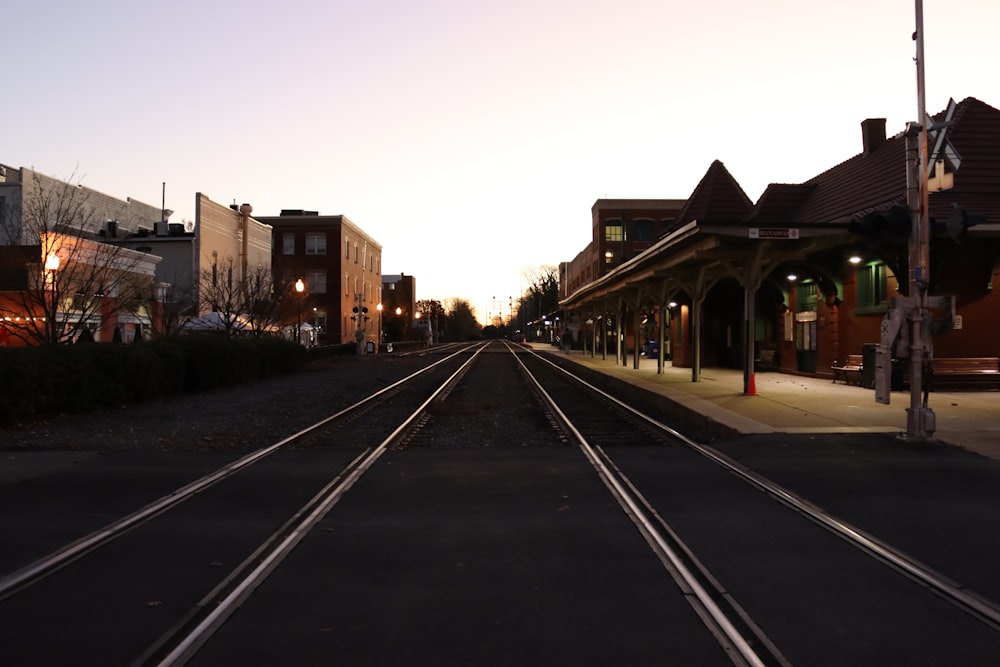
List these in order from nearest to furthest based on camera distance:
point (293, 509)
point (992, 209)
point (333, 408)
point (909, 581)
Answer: point (909, 581)
point (293, 509)
point (333, 408)
point (992, 209)

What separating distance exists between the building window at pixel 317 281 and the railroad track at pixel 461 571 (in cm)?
6197

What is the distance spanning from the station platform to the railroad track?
3706 mm

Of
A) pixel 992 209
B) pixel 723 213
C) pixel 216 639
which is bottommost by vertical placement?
pixel 216 639

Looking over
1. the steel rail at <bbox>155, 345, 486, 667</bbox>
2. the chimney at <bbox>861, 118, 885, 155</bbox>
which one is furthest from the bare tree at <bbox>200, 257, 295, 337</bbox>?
the steel rail at <bbox>155, 345, 486, 667</bbox>

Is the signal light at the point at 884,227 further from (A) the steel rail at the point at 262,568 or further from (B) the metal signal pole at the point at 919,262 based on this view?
(A) the steel rail at the point at 262,568

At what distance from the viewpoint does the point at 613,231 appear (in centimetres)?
8500

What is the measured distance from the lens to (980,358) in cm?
2053

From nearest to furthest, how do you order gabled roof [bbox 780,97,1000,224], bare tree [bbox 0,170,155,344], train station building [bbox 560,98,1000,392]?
train station building [bbox 560,98,1000,392] → bare tree [bbox 0,170,155,344] → gabled roof [bbox 780,97,1000,224]

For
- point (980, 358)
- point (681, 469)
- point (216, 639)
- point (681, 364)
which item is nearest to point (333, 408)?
point (681, 469)

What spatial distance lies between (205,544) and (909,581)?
16.3ft

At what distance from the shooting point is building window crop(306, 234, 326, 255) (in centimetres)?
7131

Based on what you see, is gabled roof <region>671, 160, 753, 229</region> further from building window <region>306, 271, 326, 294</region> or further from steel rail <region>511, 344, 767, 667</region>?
building window <region>306, 271, 326, 294</region>

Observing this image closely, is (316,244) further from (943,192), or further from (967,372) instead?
(967,372)

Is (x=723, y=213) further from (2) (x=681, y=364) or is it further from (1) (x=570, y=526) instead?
(1) (x=570, y=526)
